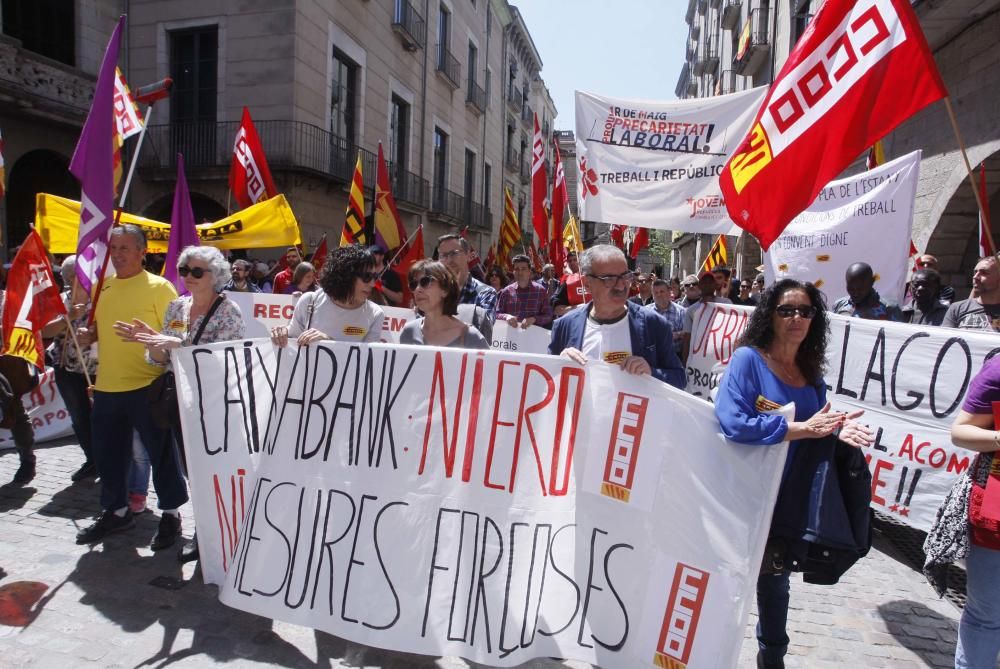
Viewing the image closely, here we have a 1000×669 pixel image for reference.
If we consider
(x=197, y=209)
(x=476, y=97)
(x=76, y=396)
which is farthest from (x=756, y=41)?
(x=76, y=396)

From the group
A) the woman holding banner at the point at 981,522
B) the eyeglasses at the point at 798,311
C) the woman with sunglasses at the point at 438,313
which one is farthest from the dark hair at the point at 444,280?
the woman holding banner at the point at 981,522

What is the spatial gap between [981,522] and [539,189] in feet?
26.6

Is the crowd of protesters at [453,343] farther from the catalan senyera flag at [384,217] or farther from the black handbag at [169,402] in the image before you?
the catalan senyera flag at [384,217]

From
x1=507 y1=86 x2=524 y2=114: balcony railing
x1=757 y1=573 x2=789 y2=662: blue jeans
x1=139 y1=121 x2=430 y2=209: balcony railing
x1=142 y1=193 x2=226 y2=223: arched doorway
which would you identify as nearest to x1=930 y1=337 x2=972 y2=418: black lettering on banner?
x1=757 y1=573 x2=789 y2=662: blue jeans

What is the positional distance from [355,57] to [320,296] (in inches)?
603

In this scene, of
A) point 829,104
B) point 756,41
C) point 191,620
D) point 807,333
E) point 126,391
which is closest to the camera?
point 807,333

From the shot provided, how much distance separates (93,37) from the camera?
47.1 feet

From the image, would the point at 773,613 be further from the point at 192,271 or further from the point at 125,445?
the point at 125,445

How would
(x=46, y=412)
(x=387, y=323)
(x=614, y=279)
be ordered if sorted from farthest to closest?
1. (x=387, y=323)
2. (x=46, y=412)
3. (x=614, y=279)

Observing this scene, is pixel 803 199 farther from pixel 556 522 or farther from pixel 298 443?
pixel 298 443

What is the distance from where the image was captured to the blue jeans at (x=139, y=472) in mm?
4148

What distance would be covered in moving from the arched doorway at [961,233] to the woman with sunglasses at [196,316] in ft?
28.5

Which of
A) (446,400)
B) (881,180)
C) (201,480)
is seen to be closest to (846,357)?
(881,180)

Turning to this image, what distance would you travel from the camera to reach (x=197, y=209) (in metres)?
15.9
